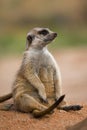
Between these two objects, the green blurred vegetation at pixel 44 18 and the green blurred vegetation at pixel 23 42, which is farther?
the green blurred vegetation at pixel 44 18

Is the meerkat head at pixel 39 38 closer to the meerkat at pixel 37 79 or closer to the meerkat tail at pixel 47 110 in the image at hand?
the meerkat at pixel 37 79

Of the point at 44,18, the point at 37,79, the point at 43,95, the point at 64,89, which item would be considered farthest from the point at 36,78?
the point at 44,18

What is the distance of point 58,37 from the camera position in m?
25.8

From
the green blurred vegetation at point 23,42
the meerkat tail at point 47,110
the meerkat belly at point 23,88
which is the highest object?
the meerkat belly at point 23,88

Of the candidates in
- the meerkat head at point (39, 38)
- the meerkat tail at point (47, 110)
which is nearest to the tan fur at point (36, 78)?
the meerkat head at point (39, 38)

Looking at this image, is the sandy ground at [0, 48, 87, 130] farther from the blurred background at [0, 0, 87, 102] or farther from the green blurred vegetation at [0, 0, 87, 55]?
the green blurred vegetation at [0, 0, 87, 55]

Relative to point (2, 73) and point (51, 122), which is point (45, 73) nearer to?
point (51, 122)

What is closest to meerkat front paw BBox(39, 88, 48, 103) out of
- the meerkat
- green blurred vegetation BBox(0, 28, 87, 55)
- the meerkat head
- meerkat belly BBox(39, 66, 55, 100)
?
the meerkat

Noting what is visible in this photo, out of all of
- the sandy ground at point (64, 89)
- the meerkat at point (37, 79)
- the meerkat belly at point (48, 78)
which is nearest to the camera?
the sandy ground at point (64, 89)

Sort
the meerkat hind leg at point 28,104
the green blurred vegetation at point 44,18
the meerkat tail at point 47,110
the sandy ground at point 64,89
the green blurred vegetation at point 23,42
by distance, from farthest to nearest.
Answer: the green blurred vegetation at point 44,18
the green blurred vegetation at point 23,42
the meerkat hind leg at point 28,104
the sandy ground at point 64,89
the meerkat tail at point 47,110

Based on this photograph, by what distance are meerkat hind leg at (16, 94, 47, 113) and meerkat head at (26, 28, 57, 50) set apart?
0.58m

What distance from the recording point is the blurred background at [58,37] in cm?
2050

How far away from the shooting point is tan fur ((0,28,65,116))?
9930 mm

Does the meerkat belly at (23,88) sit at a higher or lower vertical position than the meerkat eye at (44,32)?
lower
